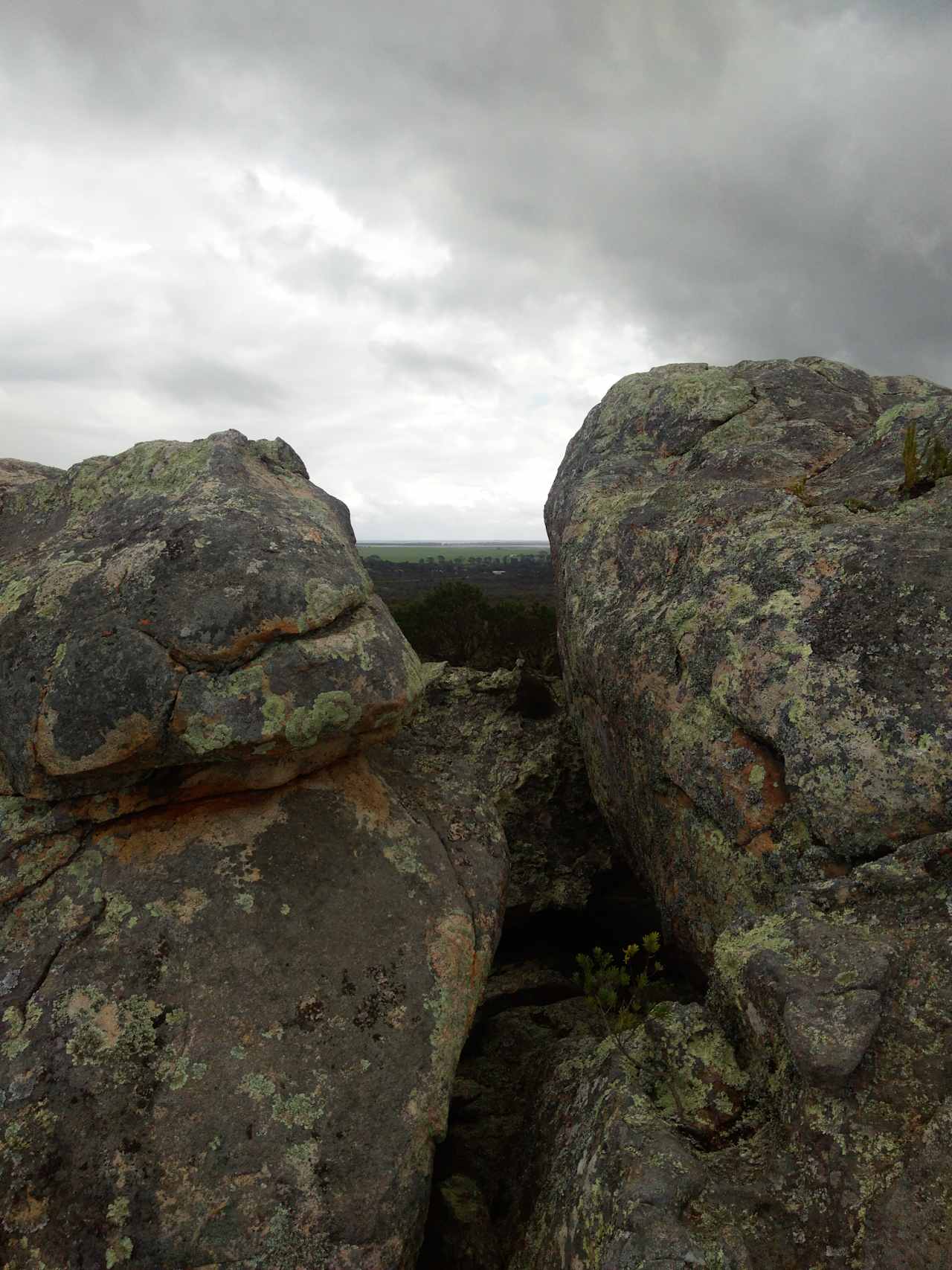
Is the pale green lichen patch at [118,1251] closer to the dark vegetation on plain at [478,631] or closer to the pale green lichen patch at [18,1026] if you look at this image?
the pale green lichen patch at [18,1026]

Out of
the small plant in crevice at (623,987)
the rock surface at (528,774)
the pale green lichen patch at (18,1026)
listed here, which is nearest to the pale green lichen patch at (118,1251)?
the pale green lichen patch at (18,1026)

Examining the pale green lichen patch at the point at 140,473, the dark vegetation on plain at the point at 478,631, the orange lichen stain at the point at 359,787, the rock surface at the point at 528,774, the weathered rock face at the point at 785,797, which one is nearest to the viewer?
the weathered rock face at the point at 785,797

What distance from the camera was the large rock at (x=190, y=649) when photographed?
443 centimetres

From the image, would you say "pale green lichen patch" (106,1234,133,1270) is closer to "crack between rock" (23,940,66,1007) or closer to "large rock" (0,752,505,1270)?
"large rock" (0,752,505,1270)

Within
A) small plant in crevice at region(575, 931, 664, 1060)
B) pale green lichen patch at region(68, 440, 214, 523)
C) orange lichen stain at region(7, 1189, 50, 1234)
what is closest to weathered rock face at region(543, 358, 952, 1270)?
small plant in crevice at region(575, 931, 664, 1060)

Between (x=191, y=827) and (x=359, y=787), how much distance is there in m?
1.17

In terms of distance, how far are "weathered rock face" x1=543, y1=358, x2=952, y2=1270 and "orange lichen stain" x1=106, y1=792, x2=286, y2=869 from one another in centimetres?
262

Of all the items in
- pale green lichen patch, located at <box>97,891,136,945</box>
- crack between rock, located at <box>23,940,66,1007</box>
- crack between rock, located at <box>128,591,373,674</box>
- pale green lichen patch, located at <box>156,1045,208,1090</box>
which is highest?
crack between rock, located at <box>128,591,373,674</box>

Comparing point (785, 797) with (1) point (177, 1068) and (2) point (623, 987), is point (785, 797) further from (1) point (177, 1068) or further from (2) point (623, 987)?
(1) point (177, 1068)

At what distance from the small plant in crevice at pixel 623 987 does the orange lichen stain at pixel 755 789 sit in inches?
36.0

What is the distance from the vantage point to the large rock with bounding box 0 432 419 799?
14.5 ft

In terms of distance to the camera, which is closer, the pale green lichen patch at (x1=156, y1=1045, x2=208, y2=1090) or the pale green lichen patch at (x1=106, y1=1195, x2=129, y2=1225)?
the pale green lichen patch at (x1=106, y1=1195, x2=129, y2=1225)

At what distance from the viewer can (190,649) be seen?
15.0ft

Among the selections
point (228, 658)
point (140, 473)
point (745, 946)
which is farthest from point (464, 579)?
point (745, 946)
